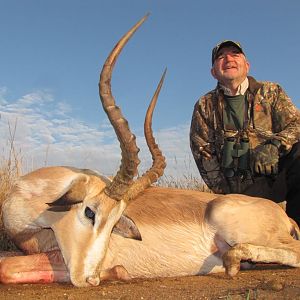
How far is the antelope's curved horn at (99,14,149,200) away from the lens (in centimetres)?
392

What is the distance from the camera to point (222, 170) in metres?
6.58

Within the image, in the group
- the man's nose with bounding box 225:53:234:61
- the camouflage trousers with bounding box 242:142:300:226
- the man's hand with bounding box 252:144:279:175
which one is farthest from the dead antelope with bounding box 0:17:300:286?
the man's nose with bounding box 225:53:234:61

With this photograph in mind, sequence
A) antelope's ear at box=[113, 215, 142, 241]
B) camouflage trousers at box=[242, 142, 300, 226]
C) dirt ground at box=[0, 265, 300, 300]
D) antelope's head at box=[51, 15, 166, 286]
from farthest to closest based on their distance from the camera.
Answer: camouflage trousers at box=[242, 142, 300, 226] < antelope's ear at box=[113, 215, 142, 241] < antelope's head at box=[51, 15, 166, 286] < dirt ground at box=[0, 265, 300, 300]

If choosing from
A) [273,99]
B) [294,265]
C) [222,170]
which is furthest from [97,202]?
[273,99]

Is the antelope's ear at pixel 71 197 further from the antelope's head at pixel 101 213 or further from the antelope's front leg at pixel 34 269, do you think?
the antelope's front leg at pixel 34 269

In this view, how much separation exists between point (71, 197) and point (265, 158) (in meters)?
2.76

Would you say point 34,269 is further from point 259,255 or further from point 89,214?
point 259,255

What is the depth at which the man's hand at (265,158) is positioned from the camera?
6020 millimetres

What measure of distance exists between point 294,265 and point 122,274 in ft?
5.21

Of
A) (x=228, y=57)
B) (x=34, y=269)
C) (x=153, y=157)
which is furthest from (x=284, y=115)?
(x=34, y=269)

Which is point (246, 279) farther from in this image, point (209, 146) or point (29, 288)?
point (209, 146)

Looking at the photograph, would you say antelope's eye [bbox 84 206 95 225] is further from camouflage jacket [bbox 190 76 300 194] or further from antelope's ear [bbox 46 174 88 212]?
camouflage jacket [bbox 190 76 300 194]

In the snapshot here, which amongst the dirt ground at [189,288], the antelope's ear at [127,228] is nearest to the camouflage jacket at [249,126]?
the dirt ground at [189,288]

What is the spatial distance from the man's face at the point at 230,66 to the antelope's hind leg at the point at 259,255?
9.03 ft
